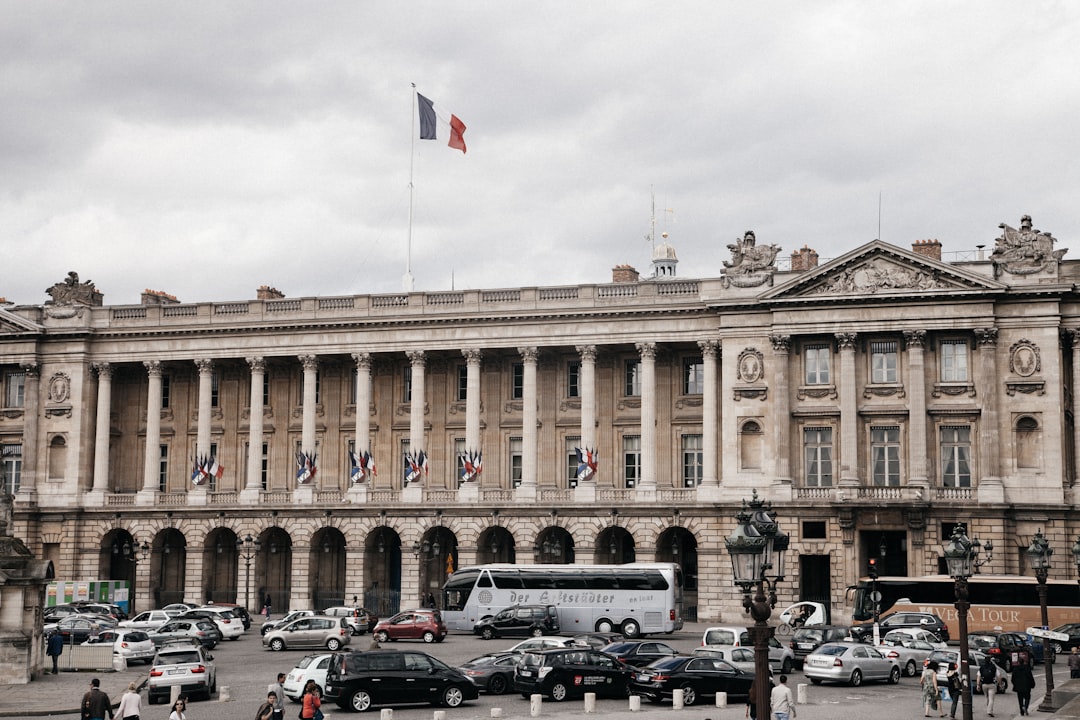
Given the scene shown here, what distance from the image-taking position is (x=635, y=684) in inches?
1714

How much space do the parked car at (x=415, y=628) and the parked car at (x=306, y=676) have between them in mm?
19873

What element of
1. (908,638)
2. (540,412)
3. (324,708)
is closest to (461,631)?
(540,412)

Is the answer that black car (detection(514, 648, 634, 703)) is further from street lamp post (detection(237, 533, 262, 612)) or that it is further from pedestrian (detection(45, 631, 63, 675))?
street lamp post (detection(237, 533, 262, 612))

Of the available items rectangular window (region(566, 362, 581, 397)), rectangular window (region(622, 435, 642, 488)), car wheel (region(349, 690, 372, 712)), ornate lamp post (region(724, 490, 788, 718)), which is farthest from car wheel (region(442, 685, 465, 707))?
rectangular window (region(566, 362, 581, 397))

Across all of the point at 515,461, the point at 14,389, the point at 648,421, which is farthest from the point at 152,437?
the point at 648,421

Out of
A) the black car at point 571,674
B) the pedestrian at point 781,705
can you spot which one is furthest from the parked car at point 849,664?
the pedestrian at point 781,705

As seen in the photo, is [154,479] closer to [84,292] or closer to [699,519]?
[84,292]

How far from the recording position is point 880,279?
245 ft

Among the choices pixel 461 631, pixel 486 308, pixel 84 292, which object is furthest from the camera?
pixel 84 292

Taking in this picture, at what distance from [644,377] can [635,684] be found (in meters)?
37.3

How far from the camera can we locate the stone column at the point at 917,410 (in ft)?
240

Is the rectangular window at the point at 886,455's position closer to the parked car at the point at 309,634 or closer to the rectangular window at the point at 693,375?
the rectangular window at the point at 693,375

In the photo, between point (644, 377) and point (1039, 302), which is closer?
point (1039, 302)

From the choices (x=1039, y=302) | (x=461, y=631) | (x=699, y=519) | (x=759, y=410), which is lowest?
(x=461, y=631)
